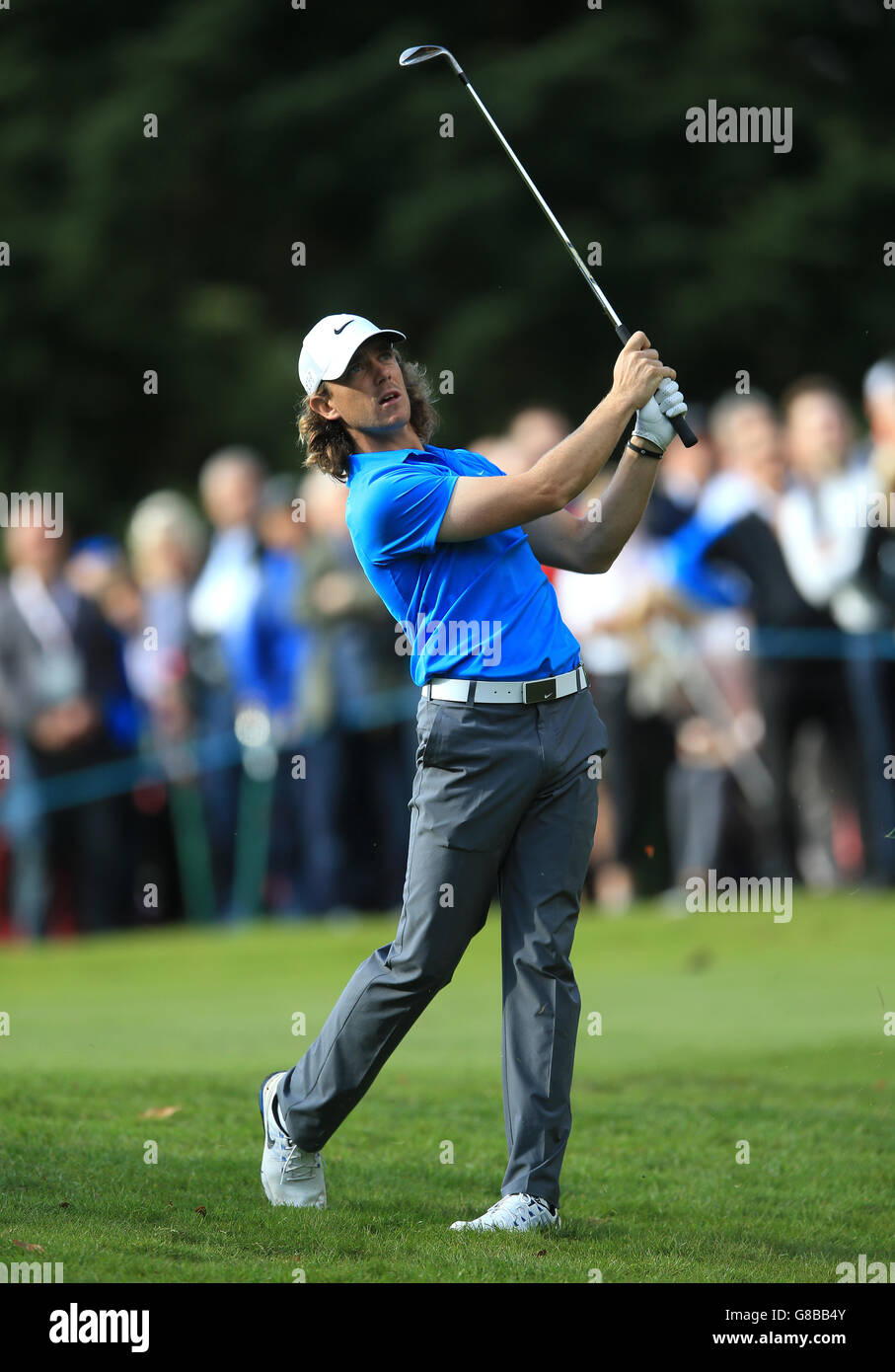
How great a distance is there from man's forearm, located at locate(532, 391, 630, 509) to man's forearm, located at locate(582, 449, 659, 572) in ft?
1.30

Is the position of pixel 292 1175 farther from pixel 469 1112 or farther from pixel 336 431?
pixel 336 431

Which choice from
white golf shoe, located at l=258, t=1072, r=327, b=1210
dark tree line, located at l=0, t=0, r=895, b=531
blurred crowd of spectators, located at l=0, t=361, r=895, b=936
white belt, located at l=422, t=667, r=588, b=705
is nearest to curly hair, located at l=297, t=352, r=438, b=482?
white belt, located at l=422, t=667, r=588, b=705

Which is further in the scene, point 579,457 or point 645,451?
point 645,451

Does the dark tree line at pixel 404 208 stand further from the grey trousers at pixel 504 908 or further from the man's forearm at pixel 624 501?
the grey trousers at pixel 504 908

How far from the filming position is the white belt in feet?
17.1

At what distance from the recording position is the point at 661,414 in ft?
17.8

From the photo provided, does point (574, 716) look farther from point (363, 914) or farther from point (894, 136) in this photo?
point (894, 136)

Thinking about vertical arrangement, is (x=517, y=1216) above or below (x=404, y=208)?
below

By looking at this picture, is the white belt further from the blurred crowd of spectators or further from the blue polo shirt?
the blurred crowd of spectators

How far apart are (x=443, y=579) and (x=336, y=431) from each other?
0.52m

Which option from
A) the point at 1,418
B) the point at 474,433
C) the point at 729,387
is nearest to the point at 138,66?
the point at 1,418

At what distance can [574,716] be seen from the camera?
5.35 meters

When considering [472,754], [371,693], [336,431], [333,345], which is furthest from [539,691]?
[371,693]

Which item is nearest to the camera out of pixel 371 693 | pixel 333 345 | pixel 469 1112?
pixel 333 345
